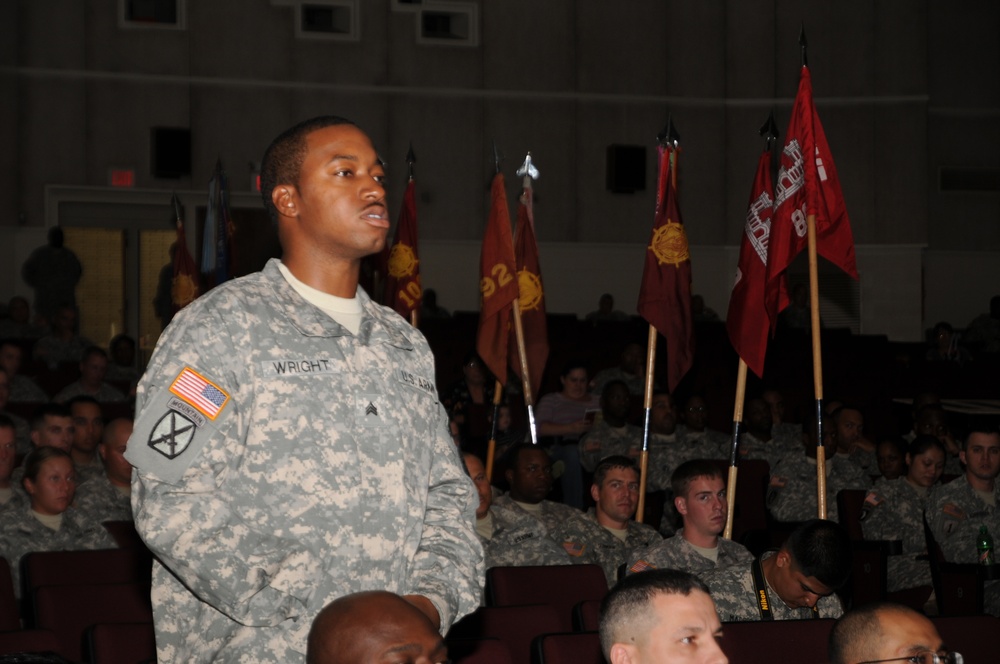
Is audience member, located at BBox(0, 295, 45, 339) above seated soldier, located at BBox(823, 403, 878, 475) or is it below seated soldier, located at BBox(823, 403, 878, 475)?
above

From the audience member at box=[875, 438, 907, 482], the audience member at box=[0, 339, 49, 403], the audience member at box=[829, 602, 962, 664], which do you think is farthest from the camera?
the audience member at box=[0, 339, 49, 403]

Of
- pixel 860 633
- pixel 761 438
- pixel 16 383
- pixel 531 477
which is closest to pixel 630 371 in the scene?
pixel 761 438

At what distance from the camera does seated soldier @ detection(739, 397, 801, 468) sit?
8625 millimetres

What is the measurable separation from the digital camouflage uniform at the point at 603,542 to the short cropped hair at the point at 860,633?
2532 mm

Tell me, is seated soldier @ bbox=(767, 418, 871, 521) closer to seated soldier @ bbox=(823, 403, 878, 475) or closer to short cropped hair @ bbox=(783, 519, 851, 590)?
seated soldier @ bbox=(823, 403, 878, 475)

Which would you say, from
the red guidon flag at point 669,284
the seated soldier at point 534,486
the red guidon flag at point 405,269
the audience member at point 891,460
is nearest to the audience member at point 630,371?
the red guidon flag at point 405,269

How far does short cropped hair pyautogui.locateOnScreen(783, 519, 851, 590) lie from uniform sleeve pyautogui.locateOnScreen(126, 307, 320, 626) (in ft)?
9.29

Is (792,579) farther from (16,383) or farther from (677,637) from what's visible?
(16,383)

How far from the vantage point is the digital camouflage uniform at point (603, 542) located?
568cm

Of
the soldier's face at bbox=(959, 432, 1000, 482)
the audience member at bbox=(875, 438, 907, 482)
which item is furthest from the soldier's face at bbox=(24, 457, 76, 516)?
the audience member at bbox=(875, 438, 907, 482)

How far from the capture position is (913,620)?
3023 millimetres

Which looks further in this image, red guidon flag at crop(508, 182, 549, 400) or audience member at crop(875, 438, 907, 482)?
red guidon flag at crop(508, 182, 549, 400)

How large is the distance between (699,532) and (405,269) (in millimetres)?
4220

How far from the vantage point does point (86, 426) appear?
6527mm
